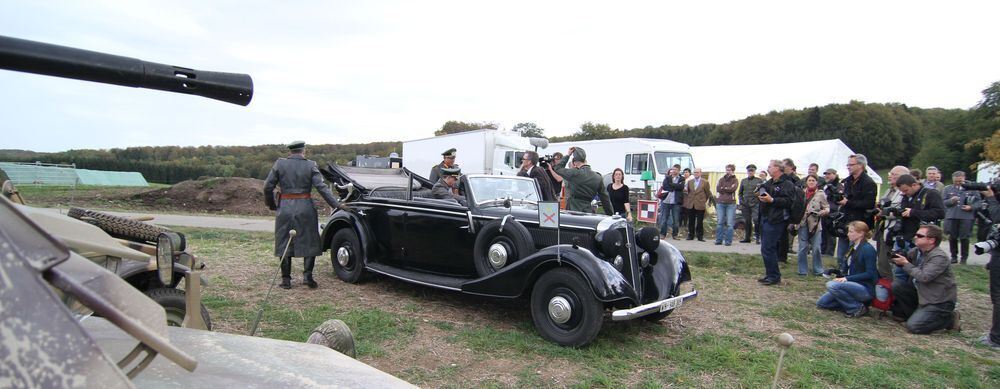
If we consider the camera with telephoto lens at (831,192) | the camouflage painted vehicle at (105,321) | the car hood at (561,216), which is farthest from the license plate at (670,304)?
the camera with telephoto lens at (831,192)

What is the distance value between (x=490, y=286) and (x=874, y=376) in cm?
307

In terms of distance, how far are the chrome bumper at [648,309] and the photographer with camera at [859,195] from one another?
11.1 ft

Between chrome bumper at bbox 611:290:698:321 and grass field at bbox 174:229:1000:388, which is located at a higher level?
chrome bumper at bbox 611:290:698:321

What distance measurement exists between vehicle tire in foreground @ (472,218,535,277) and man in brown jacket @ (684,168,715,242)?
23.1 feet

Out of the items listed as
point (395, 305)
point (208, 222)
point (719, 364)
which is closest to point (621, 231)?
point (719, 364)

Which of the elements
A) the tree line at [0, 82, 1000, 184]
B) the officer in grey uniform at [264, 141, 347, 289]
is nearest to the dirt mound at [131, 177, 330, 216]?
the tree line at [0, 82, 1000, 184]

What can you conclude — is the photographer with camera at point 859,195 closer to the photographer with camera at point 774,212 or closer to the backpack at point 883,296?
the photographer with camera at point 774,212

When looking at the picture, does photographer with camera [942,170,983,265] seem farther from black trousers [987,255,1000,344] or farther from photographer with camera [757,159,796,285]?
black trousers [987,255,1000,344]

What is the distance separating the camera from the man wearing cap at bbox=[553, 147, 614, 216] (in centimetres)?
732

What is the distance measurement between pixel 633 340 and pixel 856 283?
2.84m

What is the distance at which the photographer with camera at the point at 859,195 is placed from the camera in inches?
269

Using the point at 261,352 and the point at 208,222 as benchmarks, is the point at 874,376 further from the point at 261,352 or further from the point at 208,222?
the point at 208,222

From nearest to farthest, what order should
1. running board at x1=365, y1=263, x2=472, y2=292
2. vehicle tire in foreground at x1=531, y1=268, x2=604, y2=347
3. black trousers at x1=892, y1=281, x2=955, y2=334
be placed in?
vehicle tire in foreground at x1=531, y1=268, x2=604, y2=347, black trousers at x1=892, y1=281, x2=955, y2=334, running board at x1=365, y1=263, x2=472, y2=292

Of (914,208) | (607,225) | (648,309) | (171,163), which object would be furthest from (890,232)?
(171,163)
